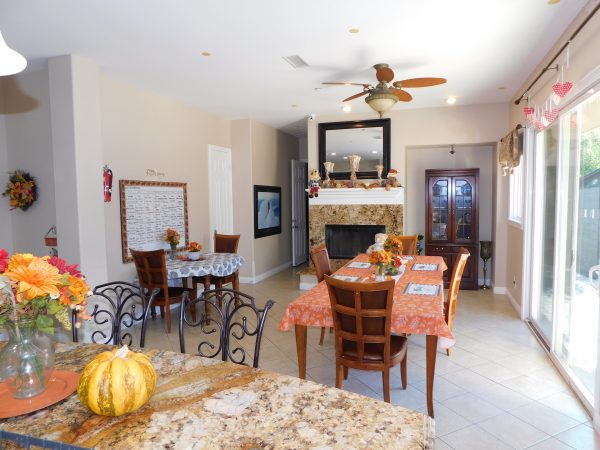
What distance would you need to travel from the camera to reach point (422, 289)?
9.84 feet

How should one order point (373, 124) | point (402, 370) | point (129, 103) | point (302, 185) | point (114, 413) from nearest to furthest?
1. point (114, 413)
2. point (402, 370)
3. point (129, 103)
4. point (373, 124)
5. point (302, 185)

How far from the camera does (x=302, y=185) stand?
864cm

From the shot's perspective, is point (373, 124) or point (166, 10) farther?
point (373, 124)

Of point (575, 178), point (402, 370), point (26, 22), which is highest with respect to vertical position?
point (26, 22)

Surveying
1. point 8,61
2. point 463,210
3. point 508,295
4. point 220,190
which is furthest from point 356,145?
point 8,61

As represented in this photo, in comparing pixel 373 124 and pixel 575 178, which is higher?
pixel 373 124

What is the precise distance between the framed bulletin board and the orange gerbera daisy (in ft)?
11.4

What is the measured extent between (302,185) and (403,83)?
5.32 m

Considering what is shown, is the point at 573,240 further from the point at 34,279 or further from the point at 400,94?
the point at 34,279

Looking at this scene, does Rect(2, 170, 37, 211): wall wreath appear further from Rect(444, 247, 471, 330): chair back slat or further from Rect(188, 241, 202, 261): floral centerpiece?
Rect(444, 247, 471, 330): chair back slat

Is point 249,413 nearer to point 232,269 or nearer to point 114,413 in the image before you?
point 114,413

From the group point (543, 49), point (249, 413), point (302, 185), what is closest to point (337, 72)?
point (543, 49)

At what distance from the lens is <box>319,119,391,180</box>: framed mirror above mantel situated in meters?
6.10

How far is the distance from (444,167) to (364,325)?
4854mm
